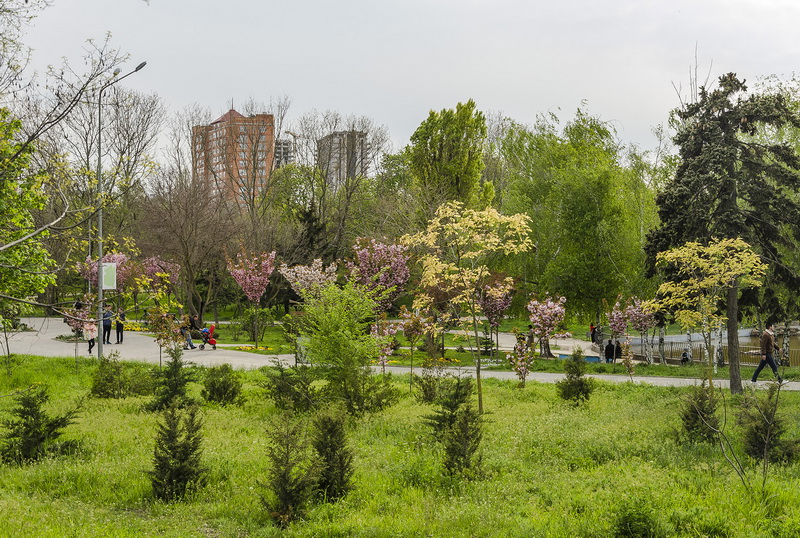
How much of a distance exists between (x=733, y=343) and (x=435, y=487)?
36.0 feet

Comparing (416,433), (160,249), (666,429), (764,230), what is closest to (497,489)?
(416,433)

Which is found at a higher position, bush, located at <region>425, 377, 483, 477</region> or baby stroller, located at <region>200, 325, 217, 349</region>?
baby stroller, located at <region>200, 325, 217, 349</region>

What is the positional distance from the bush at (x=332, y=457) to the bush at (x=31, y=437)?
4.55 meters

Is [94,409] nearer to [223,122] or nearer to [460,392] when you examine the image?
[460,392]

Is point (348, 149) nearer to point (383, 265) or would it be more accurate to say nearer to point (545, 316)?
point (383, 265)

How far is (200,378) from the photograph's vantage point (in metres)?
18.0

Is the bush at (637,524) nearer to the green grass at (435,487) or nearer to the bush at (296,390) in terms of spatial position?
the green grass at (435,487)

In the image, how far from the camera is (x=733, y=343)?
1546 cm

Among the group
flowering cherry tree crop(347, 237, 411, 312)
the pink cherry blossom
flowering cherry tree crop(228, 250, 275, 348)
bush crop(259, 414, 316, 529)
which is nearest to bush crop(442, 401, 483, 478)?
bush crop(259, 414, 316, 529)

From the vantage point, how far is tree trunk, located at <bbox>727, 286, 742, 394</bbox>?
15242mm

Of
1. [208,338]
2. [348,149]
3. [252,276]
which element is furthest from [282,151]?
[208,338]

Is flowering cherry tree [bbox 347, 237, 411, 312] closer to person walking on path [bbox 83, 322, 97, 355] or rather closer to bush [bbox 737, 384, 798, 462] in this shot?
person walking on path [bbox 83, 322, 97, 355]

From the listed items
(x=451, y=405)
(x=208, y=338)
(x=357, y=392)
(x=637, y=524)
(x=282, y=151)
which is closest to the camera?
(x=637, y=524)

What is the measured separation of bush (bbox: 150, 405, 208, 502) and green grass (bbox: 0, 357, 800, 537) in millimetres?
204
